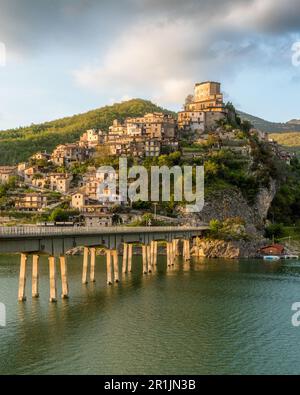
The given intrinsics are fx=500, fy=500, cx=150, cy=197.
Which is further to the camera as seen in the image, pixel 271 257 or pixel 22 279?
pixel 271 257

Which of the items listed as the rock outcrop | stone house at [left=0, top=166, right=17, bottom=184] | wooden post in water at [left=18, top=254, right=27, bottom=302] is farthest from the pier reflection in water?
stone house at [left=0, top=166, right=17, bottom=184]

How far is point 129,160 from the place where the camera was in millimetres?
138875

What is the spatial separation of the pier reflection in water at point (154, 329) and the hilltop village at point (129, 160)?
167ft

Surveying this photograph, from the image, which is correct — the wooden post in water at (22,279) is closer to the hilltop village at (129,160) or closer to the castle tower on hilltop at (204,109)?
the hilltop village at (129,160)

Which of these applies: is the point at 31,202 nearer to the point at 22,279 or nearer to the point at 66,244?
the point at 66,244

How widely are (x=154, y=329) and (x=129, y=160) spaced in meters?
102

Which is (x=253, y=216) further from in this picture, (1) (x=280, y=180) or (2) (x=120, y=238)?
(2) (x=120, y=238)

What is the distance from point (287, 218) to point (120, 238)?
80647mm

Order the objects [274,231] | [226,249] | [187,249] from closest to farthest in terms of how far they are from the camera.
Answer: [187,249], [226,249], [274,231]

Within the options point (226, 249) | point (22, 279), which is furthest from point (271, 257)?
point (22, 279)

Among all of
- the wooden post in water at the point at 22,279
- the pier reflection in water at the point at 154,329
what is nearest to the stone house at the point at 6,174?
the pier reflection in water at the point at 154,329

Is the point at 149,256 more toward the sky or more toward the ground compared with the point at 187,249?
more toward the sky

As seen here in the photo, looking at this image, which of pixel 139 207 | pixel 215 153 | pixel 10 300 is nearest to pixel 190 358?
pixel 10 300

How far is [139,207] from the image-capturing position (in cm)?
12031
